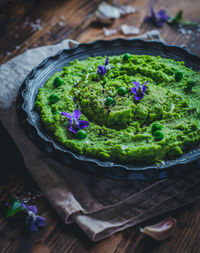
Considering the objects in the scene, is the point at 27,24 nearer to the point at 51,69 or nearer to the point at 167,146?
the point at 51,69

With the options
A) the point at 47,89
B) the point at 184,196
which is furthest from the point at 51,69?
the point at 184,196

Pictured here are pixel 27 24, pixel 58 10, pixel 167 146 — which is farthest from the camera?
pixel 58 10

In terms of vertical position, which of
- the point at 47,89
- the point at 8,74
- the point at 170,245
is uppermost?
the point at 8,74

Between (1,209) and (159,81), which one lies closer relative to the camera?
A: (1,209)

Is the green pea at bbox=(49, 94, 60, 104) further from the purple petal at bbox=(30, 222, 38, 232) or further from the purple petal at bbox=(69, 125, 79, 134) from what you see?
the purple petal at bbox=(30, 222, 38, 232)

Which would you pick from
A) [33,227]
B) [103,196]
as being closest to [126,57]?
[103,196]

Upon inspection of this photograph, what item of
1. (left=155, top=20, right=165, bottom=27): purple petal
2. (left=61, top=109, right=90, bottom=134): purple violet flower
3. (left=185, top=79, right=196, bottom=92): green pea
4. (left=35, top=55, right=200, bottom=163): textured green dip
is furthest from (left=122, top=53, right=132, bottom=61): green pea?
(left=155, top=20, right=165, bottom=27): purple petal

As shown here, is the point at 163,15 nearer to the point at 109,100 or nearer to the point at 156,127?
the point at 109,100
